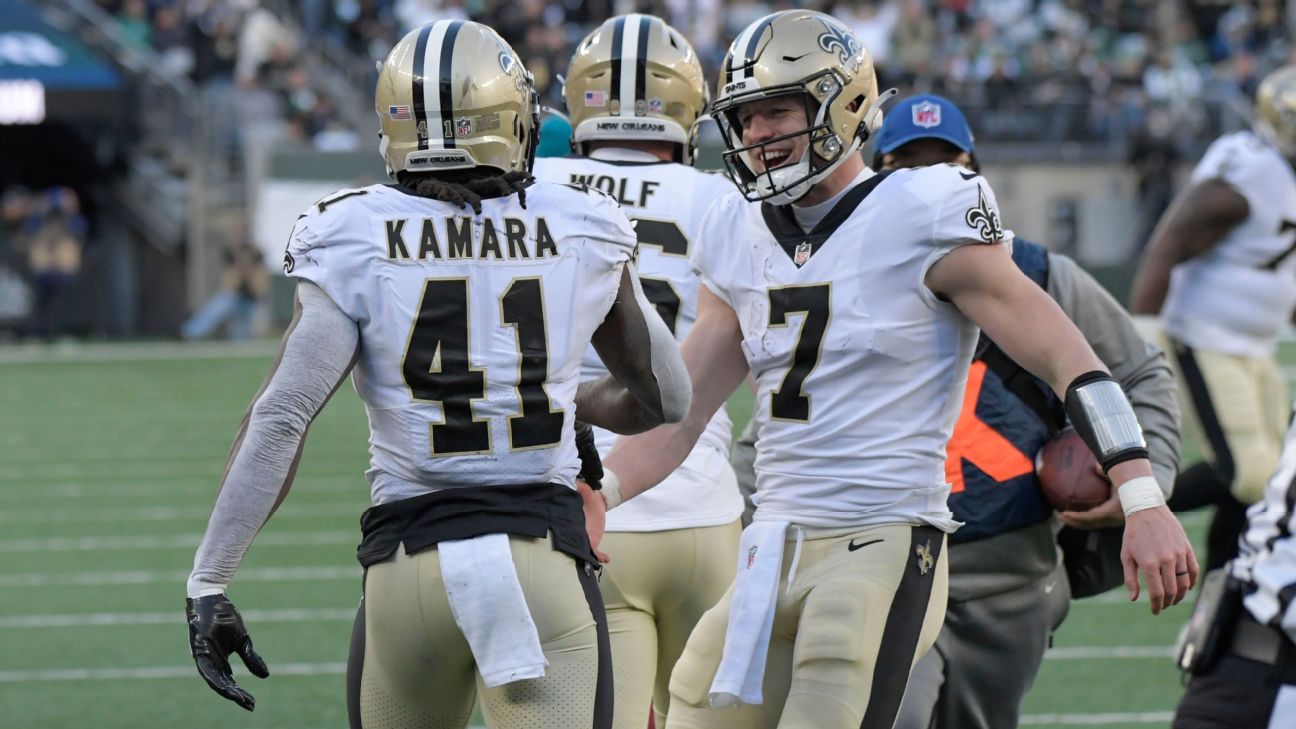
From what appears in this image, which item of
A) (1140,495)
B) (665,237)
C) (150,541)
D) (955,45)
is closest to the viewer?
(1140,495)

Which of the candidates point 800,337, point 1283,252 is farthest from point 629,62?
point 1283,252

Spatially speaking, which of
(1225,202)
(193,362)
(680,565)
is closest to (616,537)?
(680,565)

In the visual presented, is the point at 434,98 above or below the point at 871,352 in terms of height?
above

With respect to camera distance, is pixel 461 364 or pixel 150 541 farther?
pixel 150 541

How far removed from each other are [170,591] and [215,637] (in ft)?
18.3

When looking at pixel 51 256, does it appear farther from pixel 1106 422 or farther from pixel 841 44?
pixel 1106 422

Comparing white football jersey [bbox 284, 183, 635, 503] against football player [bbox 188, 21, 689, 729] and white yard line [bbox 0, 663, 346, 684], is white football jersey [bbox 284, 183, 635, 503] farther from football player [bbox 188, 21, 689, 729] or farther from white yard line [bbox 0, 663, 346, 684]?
white yard line [bbox 0, 663, 346, 684]

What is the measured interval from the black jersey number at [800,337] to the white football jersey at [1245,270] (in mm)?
3439

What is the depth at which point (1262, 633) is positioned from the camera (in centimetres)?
319

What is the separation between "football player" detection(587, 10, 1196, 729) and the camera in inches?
130

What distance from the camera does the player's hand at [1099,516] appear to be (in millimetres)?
3998

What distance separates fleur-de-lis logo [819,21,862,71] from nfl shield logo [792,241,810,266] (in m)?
0.35

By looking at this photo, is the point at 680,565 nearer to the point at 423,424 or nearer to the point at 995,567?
the point at 995,567

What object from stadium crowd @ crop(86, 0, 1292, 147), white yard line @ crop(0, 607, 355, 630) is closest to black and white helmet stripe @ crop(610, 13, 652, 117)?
white yard line @ crop(0, 607, 355, 630)
